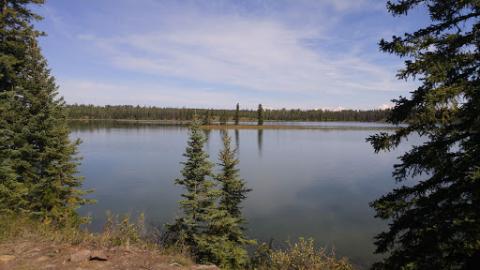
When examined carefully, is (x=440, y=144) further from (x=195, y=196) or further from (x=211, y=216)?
(x=195, y=196)

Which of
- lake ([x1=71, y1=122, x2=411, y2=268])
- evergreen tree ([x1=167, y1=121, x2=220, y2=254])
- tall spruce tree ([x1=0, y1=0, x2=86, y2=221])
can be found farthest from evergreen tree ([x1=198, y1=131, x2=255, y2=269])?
tall spruce tree ([x1=0, y1=0, x2=86, y2=221])

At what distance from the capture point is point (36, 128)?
15125 millimetres

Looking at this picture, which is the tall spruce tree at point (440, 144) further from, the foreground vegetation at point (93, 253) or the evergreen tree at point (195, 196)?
the evergreen tree at point (195, 196)

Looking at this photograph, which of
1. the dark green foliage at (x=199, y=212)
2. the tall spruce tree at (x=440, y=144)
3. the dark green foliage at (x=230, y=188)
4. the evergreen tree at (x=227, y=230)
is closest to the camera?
the tall spruce tree at (x=440, y=144)

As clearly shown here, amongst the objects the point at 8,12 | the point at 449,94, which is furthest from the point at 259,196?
the point at 449,94

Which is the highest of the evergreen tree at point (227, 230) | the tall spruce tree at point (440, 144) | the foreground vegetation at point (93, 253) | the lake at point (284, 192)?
the tall spruce tree at point (440, 144)

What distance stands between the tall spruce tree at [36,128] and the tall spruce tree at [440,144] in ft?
43.1

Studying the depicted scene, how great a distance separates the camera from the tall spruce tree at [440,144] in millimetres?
5477

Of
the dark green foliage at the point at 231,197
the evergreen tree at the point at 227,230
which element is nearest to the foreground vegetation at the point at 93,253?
the evergreen tree at the point at 227,230

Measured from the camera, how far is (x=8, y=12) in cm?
1273

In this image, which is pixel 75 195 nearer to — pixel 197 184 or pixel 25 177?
pixel 25 177

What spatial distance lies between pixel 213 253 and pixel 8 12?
12553 millimetres

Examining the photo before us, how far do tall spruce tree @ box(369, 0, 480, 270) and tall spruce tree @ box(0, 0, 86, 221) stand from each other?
13.1m

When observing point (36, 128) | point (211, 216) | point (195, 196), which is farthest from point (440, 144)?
point (36, 128)
